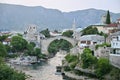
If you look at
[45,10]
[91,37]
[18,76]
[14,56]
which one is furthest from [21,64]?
[45,10]

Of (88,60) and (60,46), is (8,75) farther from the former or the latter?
(60,46)

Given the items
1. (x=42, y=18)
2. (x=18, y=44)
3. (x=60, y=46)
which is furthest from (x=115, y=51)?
(x=42, y=18)

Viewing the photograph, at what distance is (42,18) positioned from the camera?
168m

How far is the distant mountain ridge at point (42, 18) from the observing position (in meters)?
137

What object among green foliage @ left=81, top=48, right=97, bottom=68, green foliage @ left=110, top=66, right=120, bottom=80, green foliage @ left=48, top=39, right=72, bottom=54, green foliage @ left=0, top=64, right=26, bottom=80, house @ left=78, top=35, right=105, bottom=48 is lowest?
green foliage @ left=48, top=39, right=72, bottom=54

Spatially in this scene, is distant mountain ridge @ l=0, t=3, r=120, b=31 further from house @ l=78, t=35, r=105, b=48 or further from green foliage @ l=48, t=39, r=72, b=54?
house @ l=78, t=35, r=105, b=48

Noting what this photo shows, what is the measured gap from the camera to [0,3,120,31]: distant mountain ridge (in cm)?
13675

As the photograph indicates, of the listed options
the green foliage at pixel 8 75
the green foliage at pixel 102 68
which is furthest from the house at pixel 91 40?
the green foliage at pixel 8 75

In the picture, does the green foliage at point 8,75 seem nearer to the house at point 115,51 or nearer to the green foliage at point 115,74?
the green foliage at point 115,74

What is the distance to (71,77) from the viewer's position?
1182 inches

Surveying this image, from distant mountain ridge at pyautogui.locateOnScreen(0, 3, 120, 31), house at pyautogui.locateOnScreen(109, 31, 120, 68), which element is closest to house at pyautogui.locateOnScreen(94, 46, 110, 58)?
house at pyautogui.locateOnScreen(109, 31, 120, 68)

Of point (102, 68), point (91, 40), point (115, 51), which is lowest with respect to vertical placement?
point (102, 68)

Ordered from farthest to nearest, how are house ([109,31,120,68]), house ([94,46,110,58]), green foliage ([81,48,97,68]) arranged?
house ([94,46,110,58])
green foliage ([81,48,97,68])
house ([109,31,120,68])

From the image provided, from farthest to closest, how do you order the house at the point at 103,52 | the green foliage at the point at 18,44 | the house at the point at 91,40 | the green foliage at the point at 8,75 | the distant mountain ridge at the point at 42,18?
the distant mountain ridge at the point at 42,18 → the green foliage at the point at 18,44 → the house at the point at 91,40 → the house at the point at 103,52 → the green foliage at the point at 8,75
